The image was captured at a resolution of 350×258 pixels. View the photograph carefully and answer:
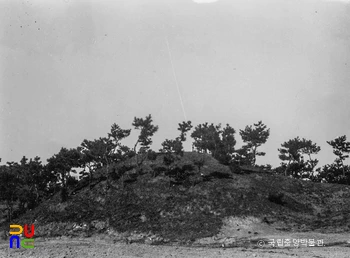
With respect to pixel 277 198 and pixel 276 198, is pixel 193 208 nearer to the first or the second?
Answer: pixel 276 198

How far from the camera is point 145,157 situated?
179ft

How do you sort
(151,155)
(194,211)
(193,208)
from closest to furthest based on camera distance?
(194,211), (193,208), (151,155)

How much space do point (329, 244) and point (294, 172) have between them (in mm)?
38373

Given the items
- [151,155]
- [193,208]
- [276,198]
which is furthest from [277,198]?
[151,155]

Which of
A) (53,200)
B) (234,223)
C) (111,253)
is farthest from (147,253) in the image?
(53,200)

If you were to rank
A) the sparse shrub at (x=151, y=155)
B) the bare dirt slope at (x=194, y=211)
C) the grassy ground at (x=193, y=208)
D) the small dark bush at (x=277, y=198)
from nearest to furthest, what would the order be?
1. the bare dirt slope at (x=194, y=211)
2. the grassy ground at (x=193, y=208)
3. the small dark bush at (x=277, y=198)
4. the sparse shrub at (x=151, y=155)

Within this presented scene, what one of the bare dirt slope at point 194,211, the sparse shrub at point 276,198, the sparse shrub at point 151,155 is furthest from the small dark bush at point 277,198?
the sparse shrub at point 151,155

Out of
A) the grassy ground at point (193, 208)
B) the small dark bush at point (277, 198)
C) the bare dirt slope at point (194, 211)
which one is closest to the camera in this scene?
the bare dirt slope at point (194, 211)

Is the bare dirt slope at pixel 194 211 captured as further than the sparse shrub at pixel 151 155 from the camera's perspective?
No

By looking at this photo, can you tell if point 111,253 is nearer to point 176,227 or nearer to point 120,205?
point 176,227

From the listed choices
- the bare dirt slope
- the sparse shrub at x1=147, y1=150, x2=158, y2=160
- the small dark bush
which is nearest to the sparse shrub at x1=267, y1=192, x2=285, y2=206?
the small dark bush

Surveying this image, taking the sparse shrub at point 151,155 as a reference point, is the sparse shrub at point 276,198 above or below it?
below

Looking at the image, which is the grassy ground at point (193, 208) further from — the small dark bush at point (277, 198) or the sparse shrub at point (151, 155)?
the sparse shrub at point (151, 155)

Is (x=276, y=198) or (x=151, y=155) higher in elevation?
(x=151, y=155)
